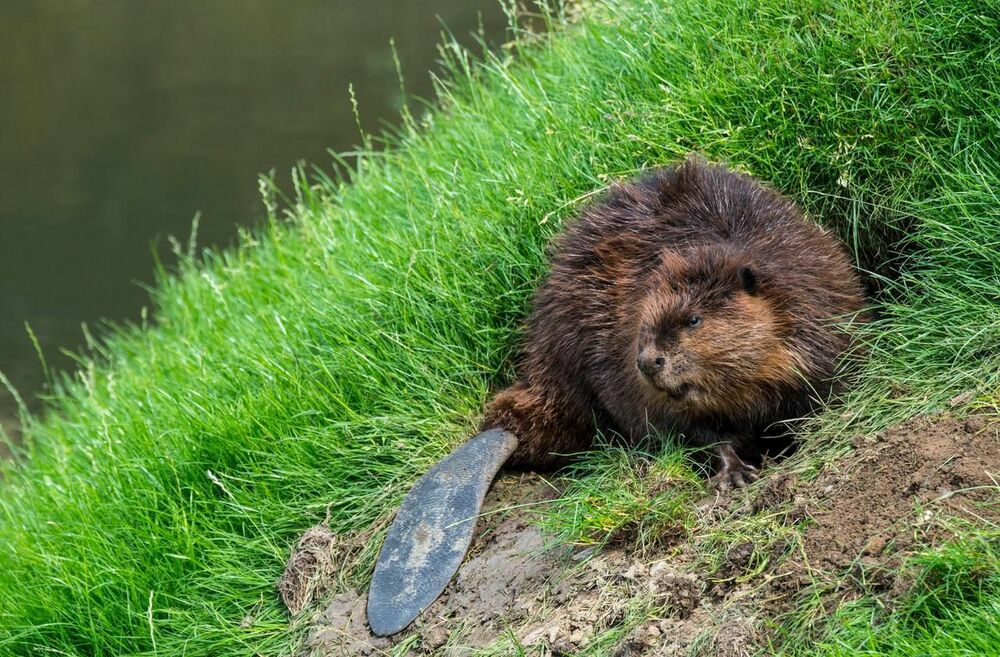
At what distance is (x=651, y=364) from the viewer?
3.09 metres

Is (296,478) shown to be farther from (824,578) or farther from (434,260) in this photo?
(824,578)

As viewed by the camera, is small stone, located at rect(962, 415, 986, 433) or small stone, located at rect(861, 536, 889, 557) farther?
small stone, located at rect(962, 415, 986, 433)

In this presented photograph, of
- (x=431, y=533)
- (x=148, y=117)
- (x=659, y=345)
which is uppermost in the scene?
(x=659, y=345)

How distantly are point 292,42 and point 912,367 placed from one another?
27.4 feet

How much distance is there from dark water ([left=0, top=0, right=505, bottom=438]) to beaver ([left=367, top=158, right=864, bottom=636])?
17.5ft

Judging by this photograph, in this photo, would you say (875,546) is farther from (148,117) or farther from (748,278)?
(148,117)

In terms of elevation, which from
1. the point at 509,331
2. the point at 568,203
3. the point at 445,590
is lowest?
the point at 445,590

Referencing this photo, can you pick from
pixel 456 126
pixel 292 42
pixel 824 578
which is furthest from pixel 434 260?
pixel 292 42

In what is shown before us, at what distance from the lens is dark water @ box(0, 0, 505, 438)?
898 cm

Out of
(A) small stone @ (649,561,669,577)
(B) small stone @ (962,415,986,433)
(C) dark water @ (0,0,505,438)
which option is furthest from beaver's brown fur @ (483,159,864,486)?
(C) dark water @ (0,0,505,438)

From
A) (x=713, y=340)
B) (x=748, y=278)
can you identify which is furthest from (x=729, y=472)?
(x=748, y=278)

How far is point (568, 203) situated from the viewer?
3893mm

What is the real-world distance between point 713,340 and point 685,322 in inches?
3.1

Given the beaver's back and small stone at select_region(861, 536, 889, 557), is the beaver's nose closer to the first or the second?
the beaver's back
